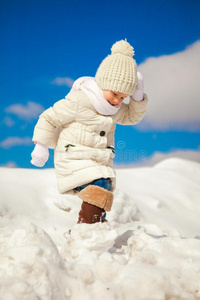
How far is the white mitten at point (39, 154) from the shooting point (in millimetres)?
1870

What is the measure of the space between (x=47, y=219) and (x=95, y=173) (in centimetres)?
91

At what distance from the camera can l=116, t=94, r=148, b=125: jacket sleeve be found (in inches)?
78.8

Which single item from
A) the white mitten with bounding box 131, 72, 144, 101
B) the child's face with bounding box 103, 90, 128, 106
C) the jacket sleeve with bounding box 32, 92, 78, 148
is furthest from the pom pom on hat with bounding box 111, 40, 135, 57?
the jacket sleeve with bounding box 32, 92, 78, 148

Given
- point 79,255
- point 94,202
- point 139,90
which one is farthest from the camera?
point 139,90

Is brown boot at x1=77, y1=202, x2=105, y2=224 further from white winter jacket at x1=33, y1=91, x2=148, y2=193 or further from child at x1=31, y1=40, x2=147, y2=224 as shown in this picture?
white winter jacket at x1=33, y1=91, x2=148, y2=193

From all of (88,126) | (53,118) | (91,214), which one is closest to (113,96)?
(88,126)

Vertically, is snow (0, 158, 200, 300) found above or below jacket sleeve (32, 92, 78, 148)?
below

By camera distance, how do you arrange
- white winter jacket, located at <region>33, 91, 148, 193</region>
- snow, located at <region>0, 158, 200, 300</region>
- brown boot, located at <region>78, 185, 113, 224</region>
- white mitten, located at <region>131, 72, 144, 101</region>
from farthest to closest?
1. white mitten, located at <region>131, 72, 144, 101</region>
2. white winter jacket, located at <region>33, 91, 148, 193</region>
3. brown boot, located at <region>78, 185, 113, 224</region>
4. snow, located at <region>0, 158, 200, 300</region>

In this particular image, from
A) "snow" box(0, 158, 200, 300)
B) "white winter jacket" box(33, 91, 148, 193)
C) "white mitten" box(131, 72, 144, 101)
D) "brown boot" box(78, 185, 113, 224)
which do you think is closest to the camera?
"snow" box(0, 158, 200, 300)

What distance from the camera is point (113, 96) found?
72.7 inches

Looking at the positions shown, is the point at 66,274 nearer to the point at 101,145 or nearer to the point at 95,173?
the point at 95,173

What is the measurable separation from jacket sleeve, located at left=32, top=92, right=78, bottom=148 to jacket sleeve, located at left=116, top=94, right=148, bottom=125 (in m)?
0.33

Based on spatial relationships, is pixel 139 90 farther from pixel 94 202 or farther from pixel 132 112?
pixel 94 202

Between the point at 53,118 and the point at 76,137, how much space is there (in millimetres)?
176
